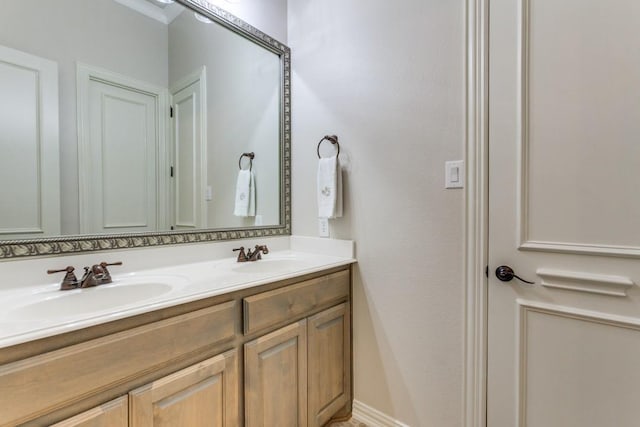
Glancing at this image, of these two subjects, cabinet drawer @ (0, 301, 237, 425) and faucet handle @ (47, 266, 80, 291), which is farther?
faucet handle @ (47, 266, 80, 291)

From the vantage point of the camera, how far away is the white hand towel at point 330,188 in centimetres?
165

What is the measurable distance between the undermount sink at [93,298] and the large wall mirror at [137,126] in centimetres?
19

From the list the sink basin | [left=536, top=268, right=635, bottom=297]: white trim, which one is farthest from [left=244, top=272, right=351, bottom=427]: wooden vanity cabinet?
[left=536, top=268, right=635, bottom=297]: white trim

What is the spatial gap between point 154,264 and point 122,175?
0.42m

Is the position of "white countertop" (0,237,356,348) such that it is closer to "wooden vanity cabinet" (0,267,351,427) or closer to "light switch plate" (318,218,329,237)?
"wooden vanity cabinet" (0,267,351,427)

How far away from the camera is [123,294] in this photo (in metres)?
1.16

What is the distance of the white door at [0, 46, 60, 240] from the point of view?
1.07 metres

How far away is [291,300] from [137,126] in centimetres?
105

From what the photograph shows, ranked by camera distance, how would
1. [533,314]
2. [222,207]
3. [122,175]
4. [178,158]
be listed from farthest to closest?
[222,207]
[178,158]
[122,175]
[533,314]

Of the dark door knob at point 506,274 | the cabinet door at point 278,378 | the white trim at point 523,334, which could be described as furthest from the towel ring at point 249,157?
the white trim at point 523,334

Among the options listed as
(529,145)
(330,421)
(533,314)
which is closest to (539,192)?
(529,145)

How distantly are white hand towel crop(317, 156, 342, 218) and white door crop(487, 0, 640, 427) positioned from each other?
0.74 meters

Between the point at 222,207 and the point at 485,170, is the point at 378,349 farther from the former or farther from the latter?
the point at 222,207

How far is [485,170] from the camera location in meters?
1.23
